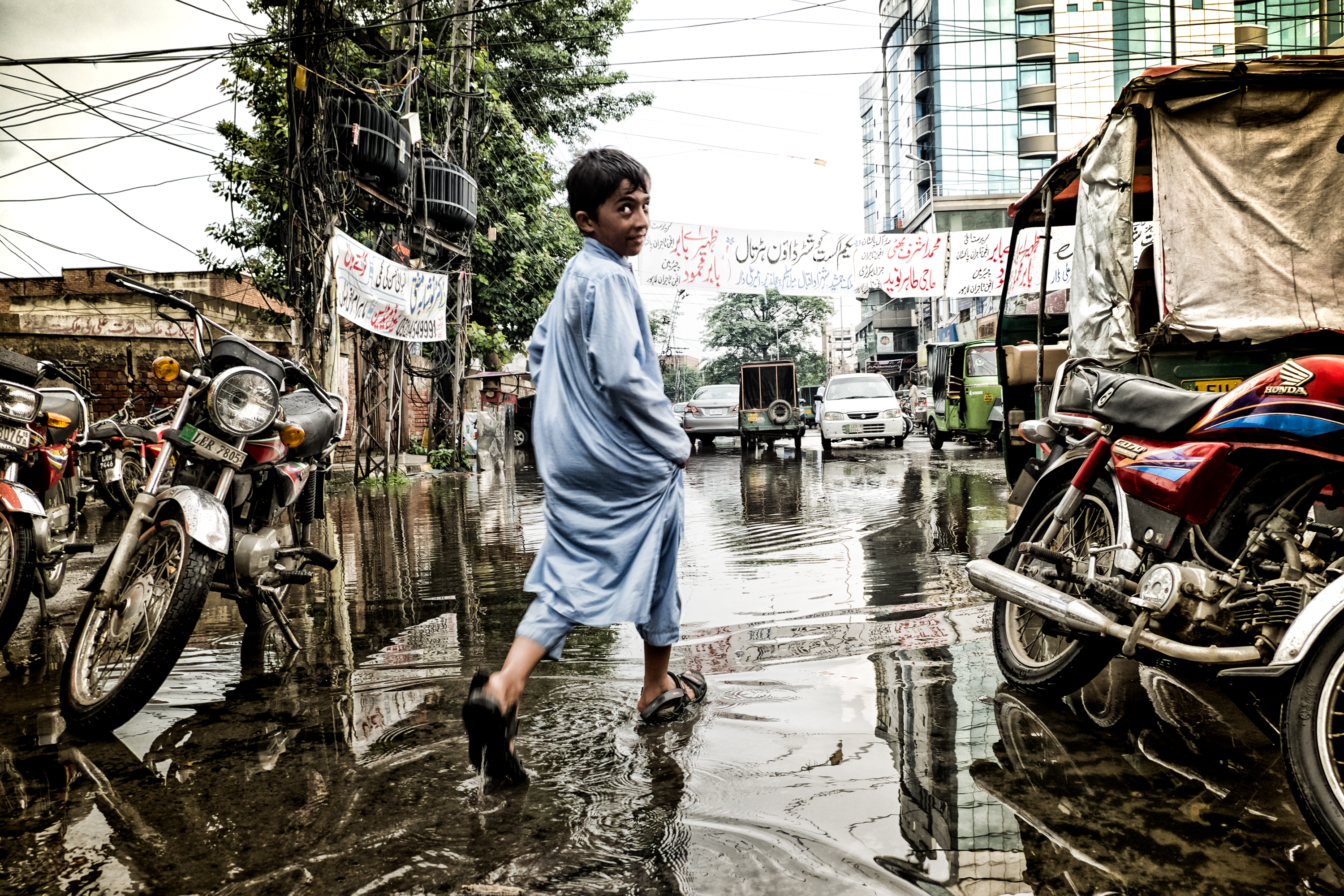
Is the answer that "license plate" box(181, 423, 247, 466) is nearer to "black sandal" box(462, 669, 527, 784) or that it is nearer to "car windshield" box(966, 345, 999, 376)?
"black sandal" box(462, 669, 527, 784)

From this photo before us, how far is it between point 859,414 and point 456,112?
9615 millimetres

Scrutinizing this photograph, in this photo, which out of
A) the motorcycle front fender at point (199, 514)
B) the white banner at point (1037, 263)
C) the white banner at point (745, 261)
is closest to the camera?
the motorcycle front fender at point (199, 514)

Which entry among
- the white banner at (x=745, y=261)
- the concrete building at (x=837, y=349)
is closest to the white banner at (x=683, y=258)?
the white banner at (x=745, y=261)

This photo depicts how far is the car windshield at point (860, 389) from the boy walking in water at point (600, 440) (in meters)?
17.7

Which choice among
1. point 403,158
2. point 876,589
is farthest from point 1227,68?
point 403,158

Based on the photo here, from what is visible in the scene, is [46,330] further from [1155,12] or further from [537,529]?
[1155,12]

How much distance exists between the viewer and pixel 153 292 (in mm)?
3830

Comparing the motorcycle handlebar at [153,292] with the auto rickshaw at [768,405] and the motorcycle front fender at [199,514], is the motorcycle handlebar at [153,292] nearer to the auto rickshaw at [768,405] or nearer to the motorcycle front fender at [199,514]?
the motorcycle front fender at [199,514]

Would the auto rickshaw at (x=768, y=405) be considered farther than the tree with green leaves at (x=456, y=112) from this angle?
Yes

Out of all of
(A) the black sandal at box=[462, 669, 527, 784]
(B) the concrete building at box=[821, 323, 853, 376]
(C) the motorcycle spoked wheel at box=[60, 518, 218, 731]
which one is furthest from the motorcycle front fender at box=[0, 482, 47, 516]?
(B) the concrete building at box=[821, 323, 853, 376]

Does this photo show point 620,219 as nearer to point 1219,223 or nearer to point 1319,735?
point 1319,735

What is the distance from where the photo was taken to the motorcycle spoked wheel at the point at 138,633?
314 centimetres

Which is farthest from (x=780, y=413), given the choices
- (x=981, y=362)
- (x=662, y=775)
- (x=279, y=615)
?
(x=662, y=775)

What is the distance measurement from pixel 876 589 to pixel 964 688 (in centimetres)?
200
